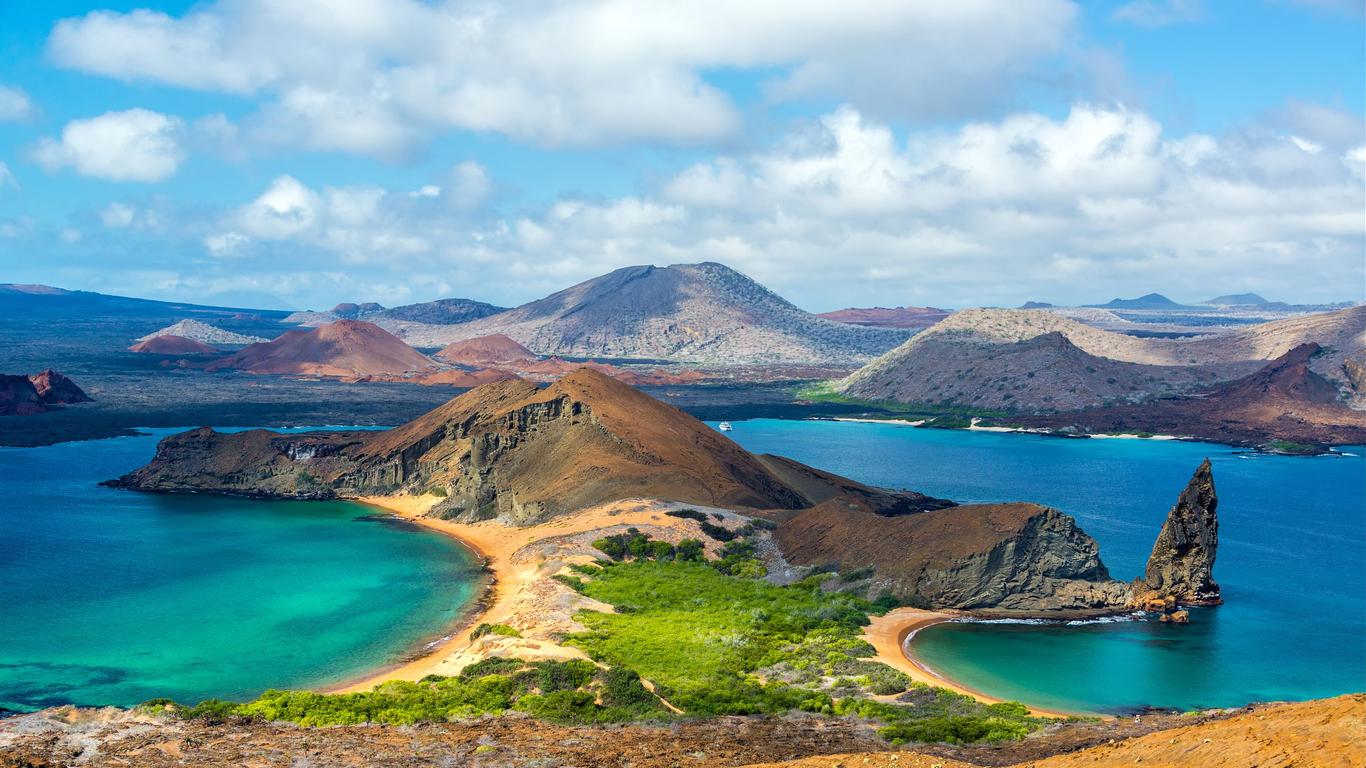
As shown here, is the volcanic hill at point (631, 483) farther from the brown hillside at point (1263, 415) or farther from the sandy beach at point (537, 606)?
the brown hillside at point (1263, 415)

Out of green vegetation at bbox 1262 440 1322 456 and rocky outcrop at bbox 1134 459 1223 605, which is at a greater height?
green vegetation at bbox 1262 440 1322 456

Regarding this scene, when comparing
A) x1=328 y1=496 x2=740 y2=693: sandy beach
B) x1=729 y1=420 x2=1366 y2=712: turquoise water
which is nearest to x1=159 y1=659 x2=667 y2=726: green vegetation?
x1=328 y1=496 x2=740 y2=693: sandy beach

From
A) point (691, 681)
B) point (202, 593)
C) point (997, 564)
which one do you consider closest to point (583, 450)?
point (202, 593)

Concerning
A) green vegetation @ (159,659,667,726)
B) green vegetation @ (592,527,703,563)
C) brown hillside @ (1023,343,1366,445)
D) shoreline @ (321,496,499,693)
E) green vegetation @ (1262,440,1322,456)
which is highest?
brown hillside @ (1023,343,1366,445)

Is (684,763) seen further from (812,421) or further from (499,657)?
(812,421)

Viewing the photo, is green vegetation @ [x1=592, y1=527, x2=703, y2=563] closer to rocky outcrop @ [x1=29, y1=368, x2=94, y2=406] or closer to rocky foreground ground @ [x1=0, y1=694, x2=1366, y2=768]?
rocky foreground ground @ [x1=0, y1=694, x2=1366, y2=768]

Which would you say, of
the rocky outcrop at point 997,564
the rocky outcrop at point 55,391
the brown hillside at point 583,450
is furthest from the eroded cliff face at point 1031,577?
the rocky outcrop at point 55,391

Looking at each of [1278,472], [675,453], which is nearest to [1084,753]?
[675,453]
